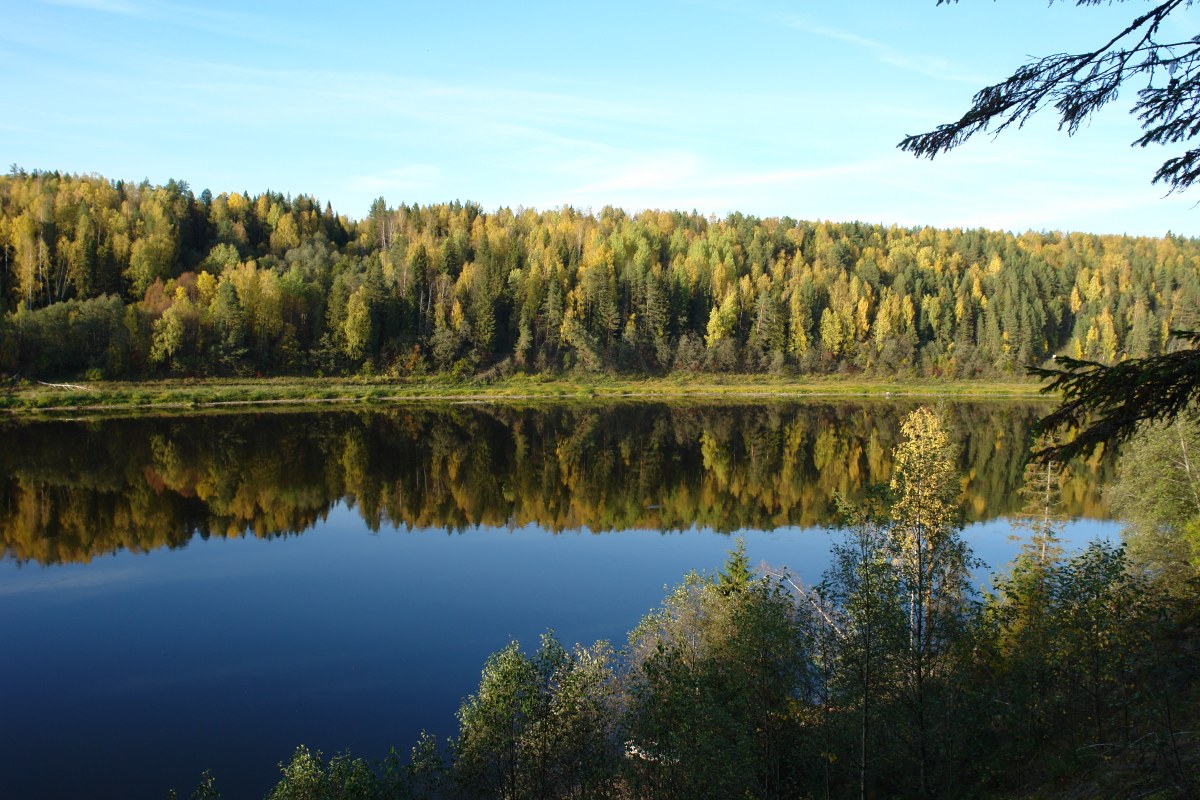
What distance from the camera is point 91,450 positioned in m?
47.0

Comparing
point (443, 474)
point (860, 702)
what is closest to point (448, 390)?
point (443, 474)

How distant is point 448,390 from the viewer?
8362cm

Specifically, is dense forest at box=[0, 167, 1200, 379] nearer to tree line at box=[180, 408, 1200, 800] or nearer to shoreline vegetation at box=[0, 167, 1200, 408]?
shoreline vegetation at box=[0, 167, 1200, 408]

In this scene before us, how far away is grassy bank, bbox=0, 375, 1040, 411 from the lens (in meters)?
67.3

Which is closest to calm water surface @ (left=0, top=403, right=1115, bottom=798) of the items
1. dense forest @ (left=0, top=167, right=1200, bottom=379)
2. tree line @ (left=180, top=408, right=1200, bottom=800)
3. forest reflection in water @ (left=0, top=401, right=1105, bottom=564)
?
forest reflection in water @ (left=0, top=401, right=1105, bottom=564)

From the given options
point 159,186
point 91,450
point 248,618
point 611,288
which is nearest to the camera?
point 248,618

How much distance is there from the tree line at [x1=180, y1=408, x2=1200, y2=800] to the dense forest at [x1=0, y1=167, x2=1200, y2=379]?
71.3 meters

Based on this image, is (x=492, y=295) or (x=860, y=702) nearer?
(x=860, y=702)

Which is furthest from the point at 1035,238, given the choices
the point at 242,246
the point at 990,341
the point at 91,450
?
the point at 91,450

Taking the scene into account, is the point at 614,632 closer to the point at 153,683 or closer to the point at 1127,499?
the point at 153,683

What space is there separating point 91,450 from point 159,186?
281ft

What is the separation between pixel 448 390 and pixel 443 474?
4069 centimetres

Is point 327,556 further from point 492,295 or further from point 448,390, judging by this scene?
point 492,295

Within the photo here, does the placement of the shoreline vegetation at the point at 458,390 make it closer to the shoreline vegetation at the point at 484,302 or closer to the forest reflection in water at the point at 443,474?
the shoreline vegetation at the point at 484,302
